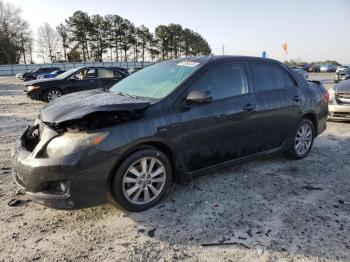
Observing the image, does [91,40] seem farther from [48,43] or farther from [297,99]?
[297,99]

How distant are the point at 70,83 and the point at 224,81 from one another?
956 cm

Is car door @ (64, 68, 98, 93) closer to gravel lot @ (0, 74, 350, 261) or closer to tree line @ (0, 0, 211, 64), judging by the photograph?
gravel lot @ (0, 74, 350, 261)

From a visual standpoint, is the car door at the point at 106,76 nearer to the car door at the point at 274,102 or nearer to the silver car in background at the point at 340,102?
the silver car in background at the point at 340,102

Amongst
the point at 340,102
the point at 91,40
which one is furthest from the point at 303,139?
the point at 91,40

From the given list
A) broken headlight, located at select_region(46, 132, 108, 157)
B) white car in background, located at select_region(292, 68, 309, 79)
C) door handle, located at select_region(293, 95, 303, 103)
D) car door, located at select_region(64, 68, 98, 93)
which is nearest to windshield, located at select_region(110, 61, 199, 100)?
broken headlight, located at select_region(46, 132, 108, 157)

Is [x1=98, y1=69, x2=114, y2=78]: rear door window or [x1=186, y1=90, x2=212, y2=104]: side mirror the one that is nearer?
[x1=186, y1=90, x2=212, y2=104]: side mirror

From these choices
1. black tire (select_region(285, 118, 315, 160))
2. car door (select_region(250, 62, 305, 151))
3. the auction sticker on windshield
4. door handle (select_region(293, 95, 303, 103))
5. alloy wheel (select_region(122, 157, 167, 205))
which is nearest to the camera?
alloy wheel (select_region(122, 157, 167, 205))

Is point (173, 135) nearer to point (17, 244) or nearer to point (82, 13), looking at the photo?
point (17, 244)

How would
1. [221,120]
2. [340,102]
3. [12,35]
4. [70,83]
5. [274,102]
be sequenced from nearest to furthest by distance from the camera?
[221,120]
[274,102]
[340,102]
[70,83]
[12,35]

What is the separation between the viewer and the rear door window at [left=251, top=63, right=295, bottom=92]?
4.66m

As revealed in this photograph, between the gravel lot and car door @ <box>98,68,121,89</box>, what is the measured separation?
859 centimetres

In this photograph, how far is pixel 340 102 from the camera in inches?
328

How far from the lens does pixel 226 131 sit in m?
4.17

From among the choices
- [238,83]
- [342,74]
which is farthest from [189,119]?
[342,74]
